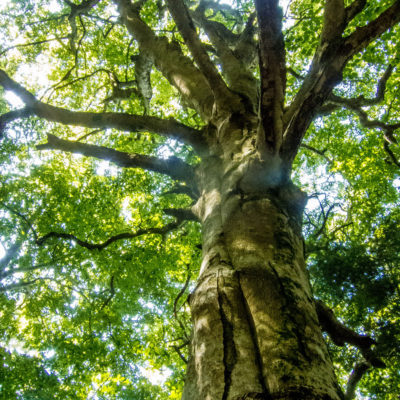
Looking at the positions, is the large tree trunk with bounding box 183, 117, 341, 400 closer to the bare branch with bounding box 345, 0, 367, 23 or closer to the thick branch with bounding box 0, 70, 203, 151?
the bare branch with bounding box 345, 0, 367, 23

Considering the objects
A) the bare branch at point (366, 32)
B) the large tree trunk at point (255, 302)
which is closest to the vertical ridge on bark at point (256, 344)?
the large tree trunk at point (255, 302)

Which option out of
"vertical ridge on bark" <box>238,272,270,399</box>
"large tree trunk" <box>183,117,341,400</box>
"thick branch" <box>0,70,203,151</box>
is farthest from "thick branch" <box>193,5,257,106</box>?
"vertical ridge on bark" <box>238,272,270,399</box>

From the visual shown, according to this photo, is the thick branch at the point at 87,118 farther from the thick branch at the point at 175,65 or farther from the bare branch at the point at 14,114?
the thick branch at the point at 175,65

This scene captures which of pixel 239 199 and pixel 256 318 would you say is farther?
pixel 239 199

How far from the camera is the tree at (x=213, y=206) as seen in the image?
164cm

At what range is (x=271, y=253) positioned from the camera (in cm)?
195

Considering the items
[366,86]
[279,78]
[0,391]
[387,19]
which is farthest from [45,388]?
[366,86]

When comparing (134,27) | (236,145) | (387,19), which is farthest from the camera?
(134,27)

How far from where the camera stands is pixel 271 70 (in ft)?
6.79

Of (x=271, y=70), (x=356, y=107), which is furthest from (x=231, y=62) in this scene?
(x=271, y=70)

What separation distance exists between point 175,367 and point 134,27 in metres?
9.65

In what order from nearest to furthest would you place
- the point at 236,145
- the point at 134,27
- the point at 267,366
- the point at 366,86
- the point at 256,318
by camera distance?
the point at 267,366 → the point at 256,318 → the point at 236,145 → the point at 134,27 → the point at 366,86

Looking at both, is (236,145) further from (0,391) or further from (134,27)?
(0,391)

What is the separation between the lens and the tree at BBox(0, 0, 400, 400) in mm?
1641
